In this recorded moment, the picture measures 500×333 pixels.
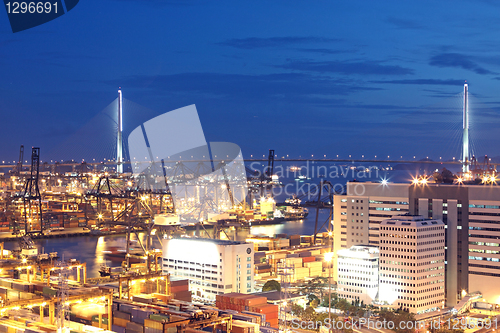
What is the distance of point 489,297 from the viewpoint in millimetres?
9320

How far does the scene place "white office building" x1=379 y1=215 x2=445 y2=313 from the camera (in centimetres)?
880

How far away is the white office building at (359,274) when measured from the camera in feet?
30.1

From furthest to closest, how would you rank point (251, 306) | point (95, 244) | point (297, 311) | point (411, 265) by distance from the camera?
1. point (95, 244)
2. point (411, 265)
3. point (297, 311)
4. point (251, 306)

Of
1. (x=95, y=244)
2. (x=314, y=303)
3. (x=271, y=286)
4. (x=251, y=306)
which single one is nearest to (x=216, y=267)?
(x=271, y=286)

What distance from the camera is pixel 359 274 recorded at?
9.27 metres

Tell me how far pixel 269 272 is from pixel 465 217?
362 cm

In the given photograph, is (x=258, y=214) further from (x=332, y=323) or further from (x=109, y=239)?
(x=332, y=323)

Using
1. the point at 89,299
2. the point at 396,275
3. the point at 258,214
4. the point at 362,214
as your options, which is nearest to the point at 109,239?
the point at 258,214

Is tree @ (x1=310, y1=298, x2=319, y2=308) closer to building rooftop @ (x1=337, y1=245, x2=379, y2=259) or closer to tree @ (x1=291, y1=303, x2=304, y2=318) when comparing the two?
tree @ (x1=291, y1=303, x2=304, y2=318)

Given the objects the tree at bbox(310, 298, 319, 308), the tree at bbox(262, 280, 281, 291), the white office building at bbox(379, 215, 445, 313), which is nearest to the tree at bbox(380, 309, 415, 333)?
the white office building at bbox(379, 215, 445, 313)

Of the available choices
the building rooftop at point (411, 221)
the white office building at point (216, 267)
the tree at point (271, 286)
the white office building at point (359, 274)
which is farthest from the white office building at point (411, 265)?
the white office building at point (216, 267)

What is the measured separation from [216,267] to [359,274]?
2146mm

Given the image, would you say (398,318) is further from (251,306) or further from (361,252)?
(251,306)

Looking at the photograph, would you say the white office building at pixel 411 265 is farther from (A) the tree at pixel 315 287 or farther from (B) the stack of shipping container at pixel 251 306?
(B) the stack of shipping container at pixel 251 306
